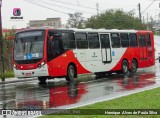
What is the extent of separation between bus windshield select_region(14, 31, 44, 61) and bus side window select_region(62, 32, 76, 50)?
162 centimetres

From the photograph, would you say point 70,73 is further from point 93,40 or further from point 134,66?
point 134,66

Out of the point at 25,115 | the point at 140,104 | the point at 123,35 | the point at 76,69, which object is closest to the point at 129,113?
the point at 140,104

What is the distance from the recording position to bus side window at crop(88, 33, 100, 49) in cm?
2624

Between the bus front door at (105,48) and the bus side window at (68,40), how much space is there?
3278 mm

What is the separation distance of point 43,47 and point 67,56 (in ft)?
6.25

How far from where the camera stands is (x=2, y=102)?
14648mm

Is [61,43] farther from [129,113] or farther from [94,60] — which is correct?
[129,113]

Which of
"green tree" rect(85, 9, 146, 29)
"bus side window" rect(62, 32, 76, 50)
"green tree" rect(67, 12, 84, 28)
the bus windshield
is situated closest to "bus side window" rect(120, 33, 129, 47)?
"bus side window" rect(62, 32, 76, 50)

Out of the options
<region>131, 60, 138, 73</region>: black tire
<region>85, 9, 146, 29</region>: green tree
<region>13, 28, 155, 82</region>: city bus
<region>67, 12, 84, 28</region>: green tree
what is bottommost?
<region>131, 60, 138, 73</region>: black tire

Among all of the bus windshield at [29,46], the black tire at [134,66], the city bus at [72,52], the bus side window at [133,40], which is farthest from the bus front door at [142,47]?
the bus windshield at [29,46]

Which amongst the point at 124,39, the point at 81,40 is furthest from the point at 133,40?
the point at 81,40

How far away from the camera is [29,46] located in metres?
22.8

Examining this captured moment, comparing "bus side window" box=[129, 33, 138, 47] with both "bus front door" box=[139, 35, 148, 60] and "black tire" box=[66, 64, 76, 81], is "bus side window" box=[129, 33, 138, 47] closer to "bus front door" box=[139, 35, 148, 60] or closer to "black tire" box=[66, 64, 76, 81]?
"bus front door" box=[139, 35, 148, 60]

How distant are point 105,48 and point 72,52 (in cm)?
391
